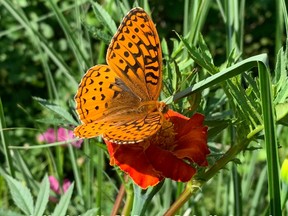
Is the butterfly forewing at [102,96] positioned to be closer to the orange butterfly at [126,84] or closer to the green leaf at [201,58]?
the orange butterfly at [126,84]

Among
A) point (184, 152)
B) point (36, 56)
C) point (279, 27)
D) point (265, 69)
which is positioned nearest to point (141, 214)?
point (184, 152)

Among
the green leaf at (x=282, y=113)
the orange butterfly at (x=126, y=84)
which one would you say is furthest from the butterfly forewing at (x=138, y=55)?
the green leaf at (x=282, y=113)

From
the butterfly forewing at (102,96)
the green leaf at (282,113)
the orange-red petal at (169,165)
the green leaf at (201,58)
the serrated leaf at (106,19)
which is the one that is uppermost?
the serrated leaf at (106,19)

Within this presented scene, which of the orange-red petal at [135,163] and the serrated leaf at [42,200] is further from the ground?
the orange-red petal at [135,163]

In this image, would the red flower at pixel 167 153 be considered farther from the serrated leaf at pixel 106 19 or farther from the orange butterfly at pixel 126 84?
the serrated leaf at pixel 106 19

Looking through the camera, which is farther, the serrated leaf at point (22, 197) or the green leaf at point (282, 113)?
the serrated leaf at point (22, 197)

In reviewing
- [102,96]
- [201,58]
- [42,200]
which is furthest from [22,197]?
[201,58]

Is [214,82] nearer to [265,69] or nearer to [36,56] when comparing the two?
[265,69]
